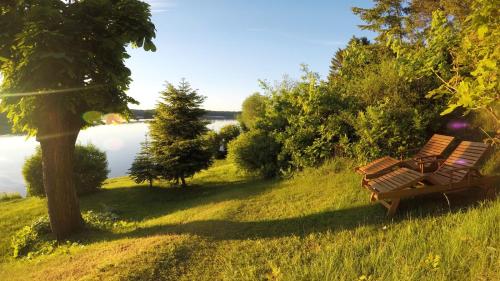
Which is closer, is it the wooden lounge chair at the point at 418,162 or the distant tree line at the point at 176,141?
the wooden lounge chair at the point at 418,162

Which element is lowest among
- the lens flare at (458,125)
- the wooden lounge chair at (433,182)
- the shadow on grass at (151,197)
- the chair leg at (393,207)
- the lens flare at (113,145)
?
the lens flare at (113,145)

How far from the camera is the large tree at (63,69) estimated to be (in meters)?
8.45

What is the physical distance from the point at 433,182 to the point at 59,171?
984cm

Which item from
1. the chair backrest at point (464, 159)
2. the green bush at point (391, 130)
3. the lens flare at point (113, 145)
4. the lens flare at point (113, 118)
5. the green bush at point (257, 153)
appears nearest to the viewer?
the chair backrest at point (464, 159)

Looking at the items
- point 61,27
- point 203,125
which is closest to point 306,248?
point 61,27

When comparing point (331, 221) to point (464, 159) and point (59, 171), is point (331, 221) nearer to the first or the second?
point (464, 159)

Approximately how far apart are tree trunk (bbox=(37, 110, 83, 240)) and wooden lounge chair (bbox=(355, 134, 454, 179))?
8466 millimetres

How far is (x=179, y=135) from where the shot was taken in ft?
61.4

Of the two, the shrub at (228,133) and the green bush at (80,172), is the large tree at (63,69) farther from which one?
the shrub at (228,133)

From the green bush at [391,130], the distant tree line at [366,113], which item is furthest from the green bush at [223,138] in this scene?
the green bush at [391,130]

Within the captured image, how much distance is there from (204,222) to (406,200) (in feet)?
15.7

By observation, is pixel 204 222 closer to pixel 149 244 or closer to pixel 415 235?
pixel 149 244

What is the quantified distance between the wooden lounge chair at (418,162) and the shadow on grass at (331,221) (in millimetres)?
1112

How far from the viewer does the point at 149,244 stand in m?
7.19
